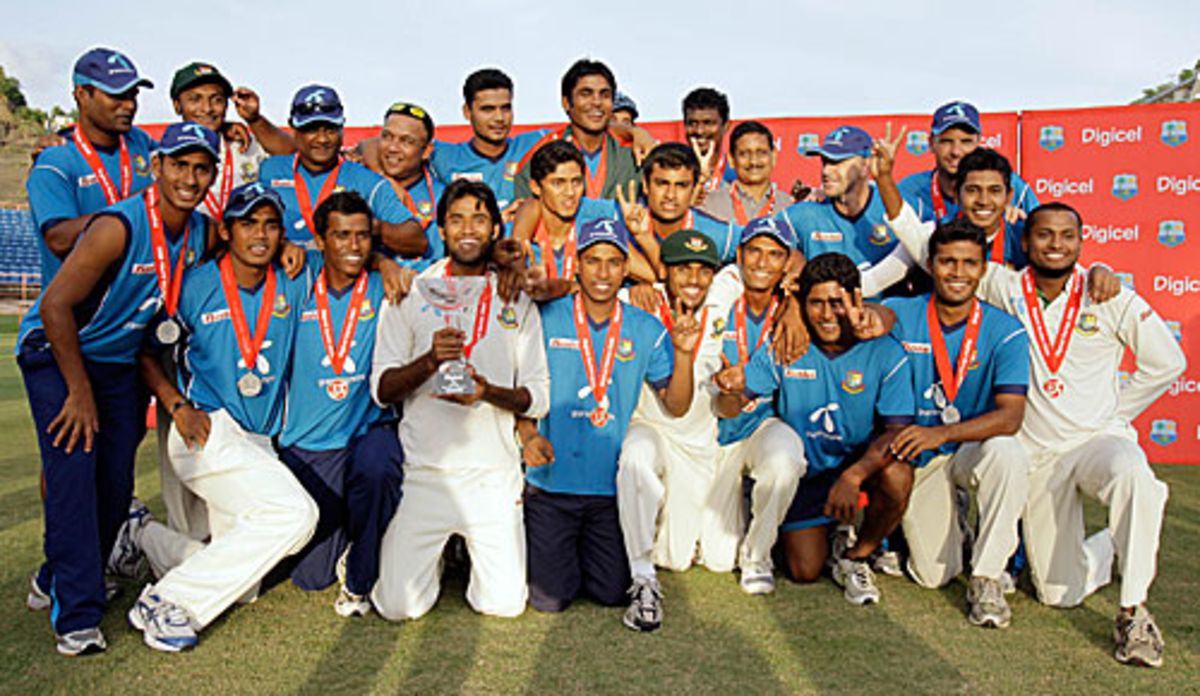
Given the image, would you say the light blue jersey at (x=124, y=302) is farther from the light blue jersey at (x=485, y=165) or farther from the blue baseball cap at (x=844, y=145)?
the blue baseball cap at (x=844, y=145)

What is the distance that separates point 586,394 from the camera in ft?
16.4

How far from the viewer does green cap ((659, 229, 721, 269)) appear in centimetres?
500

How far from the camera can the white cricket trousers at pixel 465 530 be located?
15.4 ft

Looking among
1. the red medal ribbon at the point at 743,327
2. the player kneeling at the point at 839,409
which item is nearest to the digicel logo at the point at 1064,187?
the player kneeling at the point at 839,409

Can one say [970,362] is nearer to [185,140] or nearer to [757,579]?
[757,579]

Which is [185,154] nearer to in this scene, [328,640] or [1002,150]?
[328,640]

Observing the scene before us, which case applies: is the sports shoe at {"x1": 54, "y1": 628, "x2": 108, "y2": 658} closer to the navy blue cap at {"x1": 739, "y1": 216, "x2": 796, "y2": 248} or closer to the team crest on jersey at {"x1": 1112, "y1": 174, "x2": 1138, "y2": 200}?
the navy blue cap at {"x1": 739, "y1": 216, "x2": 796, "y2": 248}

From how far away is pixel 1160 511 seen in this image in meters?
4.38

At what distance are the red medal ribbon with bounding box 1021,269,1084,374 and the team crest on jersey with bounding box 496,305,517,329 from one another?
2.84m

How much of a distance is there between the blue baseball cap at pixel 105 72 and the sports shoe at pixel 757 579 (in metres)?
4.08

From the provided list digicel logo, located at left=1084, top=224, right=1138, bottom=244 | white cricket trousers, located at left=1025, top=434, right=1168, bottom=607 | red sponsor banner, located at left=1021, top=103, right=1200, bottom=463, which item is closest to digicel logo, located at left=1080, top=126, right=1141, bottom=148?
red sponsor banner, located at left=1021, top=103, right=1200, bottom=463

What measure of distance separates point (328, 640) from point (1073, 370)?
412 centimetres

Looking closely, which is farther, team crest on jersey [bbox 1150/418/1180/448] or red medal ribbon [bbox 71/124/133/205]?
team crest on jersey [bbox 1150/418/1180/448]

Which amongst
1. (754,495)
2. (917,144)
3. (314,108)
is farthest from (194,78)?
(917,144)
